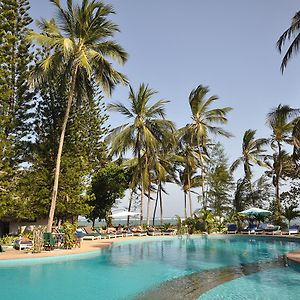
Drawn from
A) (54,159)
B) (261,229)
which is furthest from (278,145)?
(54,159)

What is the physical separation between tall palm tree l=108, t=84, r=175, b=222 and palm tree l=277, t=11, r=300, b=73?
12.6 meters

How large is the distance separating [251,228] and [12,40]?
64.2 ft

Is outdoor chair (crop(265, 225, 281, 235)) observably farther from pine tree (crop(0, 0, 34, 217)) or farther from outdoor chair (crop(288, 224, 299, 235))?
pine tree (crop(0, 0, 34, 217))

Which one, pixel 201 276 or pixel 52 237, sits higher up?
pixel 52 237

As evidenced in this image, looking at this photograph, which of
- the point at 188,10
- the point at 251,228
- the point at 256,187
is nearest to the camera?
the point at 188,10

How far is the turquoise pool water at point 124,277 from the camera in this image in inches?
303

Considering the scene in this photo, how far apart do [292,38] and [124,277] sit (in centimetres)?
1025

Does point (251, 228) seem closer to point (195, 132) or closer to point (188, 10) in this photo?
point (195, 132)

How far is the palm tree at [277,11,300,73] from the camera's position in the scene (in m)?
12.2

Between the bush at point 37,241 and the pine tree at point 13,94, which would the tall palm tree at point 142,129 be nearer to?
the pine tree at point 13,94

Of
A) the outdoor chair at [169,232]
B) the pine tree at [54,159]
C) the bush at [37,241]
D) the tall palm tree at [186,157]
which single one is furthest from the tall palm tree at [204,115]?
the bush at [37,241]

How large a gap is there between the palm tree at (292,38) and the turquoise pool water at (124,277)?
7479mm

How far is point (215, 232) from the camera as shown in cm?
2508

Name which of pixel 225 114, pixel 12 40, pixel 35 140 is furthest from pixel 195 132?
pixel 12 40
